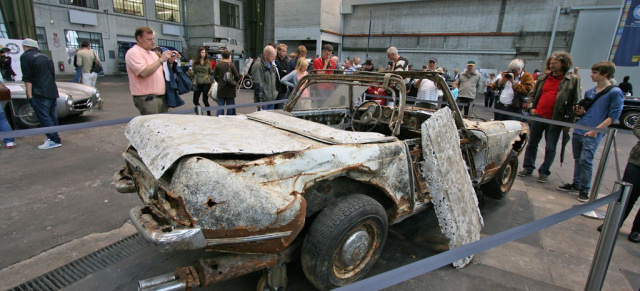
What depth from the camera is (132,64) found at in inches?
151

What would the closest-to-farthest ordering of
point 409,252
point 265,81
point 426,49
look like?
point 409,252, point 265,81, point 426,49

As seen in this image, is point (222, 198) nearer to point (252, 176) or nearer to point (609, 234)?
point (252, 176)

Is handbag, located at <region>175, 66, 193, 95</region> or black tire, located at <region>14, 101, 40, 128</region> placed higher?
handbag, located at <region>175, 66, 193, 95</region>

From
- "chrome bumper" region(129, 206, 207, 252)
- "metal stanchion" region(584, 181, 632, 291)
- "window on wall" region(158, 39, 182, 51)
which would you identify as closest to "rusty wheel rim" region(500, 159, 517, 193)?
"metal stanchion" region(584, 181, 632, 291)

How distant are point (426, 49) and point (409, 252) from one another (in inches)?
876

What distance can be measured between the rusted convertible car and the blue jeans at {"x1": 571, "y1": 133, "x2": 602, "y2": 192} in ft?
9.53

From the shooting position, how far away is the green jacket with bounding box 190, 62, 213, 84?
7156 mm

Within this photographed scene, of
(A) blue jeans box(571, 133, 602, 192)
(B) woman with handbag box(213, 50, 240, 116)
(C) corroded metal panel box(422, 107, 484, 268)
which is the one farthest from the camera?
(B) woman with handbag box(213, 50, 240, 116)

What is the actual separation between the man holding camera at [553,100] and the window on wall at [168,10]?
27.4m

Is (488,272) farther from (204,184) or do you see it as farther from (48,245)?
(48,245)

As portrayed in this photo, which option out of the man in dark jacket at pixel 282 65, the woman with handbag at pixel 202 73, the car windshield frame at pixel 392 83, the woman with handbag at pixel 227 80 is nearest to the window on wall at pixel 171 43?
the woman with handbag at pixel 202 73

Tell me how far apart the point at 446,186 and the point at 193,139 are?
1960mm

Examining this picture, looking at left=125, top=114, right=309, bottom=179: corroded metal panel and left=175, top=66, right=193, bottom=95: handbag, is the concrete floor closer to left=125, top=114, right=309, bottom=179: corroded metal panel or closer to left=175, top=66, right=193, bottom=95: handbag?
left=125, top=114, right=309, bottom=179: corroded metal panel

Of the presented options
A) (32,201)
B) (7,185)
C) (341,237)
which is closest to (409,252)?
(341,237)
